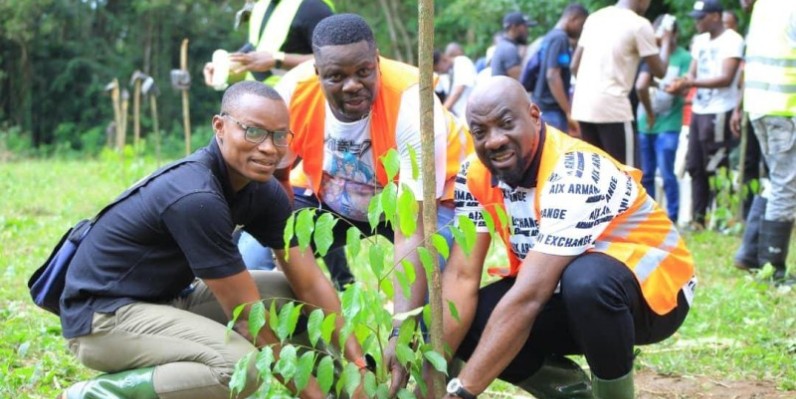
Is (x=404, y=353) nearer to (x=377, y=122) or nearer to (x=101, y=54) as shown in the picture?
(x=377, y=122)

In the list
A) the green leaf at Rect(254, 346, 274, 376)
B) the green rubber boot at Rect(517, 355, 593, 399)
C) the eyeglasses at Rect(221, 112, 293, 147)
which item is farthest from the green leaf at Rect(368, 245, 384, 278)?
the green rubber boot at Rect(517, 355, 593, 399)

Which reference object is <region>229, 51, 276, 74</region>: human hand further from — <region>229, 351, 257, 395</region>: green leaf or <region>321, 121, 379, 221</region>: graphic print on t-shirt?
<region>229, 351, 257, 395</region>: green leaf

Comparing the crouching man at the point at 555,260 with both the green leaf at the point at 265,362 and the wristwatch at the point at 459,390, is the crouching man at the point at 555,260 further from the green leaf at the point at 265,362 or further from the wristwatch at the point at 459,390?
the green leaf at the point at 265,362

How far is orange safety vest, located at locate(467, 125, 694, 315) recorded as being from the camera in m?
3.54

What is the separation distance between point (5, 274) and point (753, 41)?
4.70m

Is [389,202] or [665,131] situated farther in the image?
[665,131]

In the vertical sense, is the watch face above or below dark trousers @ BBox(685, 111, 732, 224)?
above

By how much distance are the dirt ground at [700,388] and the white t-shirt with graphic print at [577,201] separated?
3.84 feet

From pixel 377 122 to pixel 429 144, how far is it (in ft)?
2.87

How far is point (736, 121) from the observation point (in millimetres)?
8602

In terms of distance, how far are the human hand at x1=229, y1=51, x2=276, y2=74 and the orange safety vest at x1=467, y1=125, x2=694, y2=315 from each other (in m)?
1.67

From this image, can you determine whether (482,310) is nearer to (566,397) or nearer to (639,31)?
(566,397)

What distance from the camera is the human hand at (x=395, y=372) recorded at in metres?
3.40

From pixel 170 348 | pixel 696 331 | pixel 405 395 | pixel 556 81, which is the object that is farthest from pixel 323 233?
pixel 556 81
